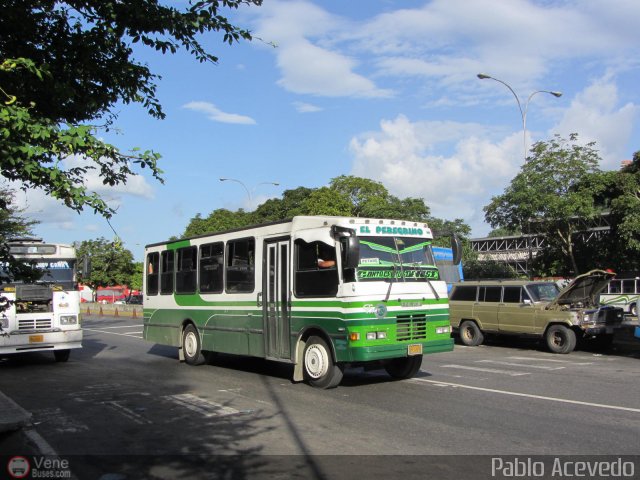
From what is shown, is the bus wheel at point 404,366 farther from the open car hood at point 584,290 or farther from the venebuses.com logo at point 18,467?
the venebuses.com logo at point 18,467

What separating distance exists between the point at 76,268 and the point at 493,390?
10987mm

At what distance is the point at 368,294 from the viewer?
389 inches

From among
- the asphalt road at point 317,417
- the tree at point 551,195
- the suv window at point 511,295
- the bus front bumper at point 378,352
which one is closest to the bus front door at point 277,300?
the asphalt road at point 317,417

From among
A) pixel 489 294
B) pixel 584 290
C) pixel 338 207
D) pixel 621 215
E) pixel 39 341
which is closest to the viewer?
pixel 39 341

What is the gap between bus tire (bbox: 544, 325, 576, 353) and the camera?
15805mm

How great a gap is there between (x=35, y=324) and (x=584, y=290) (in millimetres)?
14086

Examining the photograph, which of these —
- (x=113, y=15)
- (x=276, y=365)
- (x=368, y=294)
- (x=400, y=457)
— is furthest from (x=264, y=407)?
(x=113, y=15)

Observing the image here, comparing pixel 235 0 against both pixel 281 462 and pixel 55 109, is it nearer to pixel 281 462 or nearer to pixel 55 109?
pixel 55 109

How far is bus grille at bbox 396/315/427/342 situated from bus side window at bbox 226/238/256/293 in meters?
3.20

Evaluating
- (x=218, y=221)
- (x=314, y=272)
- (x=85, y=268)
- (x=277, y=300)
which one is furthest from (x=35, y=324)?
(x=218, y=221)

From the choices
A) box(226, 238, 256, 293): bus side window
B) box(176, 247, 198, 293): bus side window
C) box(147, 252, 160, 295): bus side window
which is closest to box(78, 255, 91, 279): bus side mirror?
box(147, 252, 160, 295): bus side window

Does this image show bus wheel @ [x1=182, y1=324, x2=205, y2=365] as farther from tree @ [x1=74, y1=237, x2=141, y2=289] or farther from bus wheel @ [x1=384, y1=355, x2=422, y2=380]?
tree @ [x1=74, y1=237, x2=141, y2=289]

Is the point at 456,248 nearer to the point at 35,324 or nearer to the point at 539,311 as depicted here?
the point at 539,311

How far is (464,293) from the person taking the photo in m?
19.1
